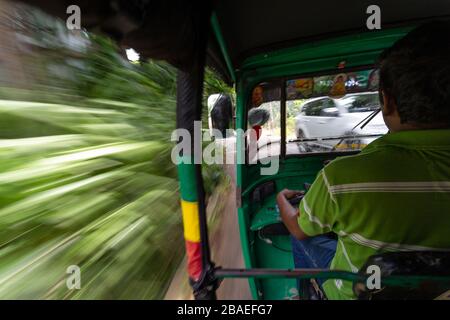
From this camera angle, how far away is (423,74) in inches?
38.3

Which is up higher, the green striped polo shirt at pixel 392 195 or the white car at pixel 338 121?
the white car at pixel 338 121

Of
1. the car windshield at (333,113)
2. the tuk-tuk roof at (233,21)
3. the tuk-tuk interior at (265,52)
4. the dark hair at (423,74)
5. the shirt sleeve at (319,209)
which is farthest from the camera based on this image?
the car windshield at (333,113)

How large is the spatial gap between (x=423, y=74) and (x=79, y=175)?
1.79 meters

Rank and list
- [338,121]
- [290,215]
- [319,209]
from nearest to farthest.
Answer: [319,209] < [290,215] < [338,121]

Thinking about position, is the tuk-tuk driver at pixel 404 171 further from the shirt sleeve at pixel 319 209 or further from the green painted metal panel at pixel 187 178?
the green painted metal panel at pixel 187 178

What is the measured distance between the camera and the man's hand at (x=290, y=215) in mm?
1271

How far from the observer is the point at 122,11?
0.70 m

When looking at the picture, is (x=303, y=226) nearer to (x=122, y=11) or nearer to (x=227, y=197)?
(x=122, y=11)

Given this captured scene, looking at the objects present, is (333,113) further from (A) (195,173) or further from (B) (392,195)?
(A) (195,173)

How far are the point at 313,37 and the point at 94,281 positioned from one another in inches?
79.4

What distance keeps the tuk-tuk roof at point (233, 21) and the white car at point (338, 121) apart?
58 centimetres

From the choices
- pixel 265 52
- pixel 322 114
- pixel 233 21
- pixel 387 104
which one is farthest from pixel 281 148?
pixel 387 104

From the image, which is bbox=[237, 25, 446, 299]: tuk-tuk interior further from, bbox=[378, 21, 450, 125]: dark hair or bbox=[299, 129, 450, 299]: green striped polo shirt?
bbox=[299, 129, 450, 299]: green striped polo shirt

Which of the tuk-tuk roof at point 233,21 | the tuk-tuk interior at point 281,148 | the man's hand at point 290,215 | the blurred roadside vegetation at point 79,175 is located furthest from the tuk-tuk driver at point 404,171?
the blurred roadside vegetation at point 79,175
